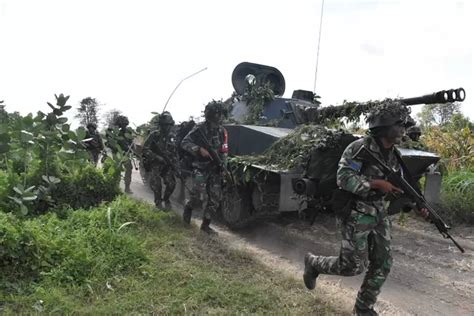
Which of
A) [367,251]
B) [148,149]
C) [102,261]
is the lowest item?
[102,261]

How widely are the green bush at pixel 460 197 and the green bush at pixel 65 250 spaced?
5214mm

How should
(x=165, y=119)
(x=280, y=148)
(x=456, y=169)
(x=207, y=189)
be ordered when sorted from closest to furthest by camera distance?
(x=280, y=148) → (x=207, y=189) → (x=165, y=119) → (x=456, y=169)

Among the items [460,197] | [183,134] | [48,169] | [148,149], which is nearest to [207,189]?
[183,134]

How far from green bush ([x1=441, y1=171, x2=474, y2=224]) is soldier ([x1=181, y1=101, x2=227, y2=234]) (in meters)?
3.87

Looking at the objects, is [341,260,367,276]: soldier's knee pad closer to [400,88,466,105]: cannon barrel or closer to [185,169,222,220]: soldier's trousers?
[400,88,466,105]: cannon barrel

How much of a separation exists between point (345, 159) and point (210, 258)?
6.38 feet

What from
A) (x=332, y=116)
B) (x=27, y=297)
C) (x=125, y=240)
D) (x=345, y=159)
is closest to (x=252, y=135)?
(x=332, y=116)

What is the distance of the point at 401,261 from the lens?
5.64 meters

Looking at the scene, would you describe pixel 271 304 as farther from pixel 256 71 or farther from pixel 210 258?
pixel 256 71

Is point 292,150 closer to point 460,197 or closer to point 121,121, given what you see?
point 460,197

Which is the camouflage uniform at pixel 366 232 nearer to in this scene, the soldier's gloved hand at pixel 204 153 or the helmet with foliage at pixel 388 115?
the helmet with foliage at pixel 388 115

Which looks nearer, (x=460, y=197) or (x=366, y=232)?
(x=366, y=232)

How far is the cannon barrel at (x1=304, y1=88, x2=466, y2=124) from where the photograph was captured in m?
4.63

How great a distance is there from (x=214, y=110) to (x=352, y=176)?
10.1 ft
